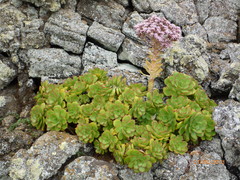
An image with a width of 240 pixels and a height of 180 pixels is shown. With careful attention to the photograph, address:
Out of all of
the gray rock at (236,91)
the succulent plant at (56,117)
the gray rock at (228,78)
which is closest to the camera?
the succulent plant at (56,117)

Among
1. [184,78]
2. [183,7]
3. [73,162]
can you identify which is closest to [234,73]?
[184,78]

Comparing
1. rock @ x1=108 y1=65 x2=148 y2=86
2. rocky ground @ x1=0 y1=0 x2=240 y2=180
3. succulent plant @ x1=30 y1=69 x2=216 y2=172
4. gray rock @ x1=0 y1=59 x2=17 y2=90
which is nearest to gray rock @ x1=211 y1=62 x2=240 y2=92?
rocky ground @ x1=0 y1=0 x2=240 y2=180

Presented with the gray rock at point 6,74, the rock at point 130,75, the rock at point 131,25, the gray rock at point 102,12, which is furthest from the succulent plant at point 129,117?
the gray rock at point 102,12

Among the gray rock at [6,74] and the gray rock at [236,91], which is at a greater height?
the gray rock at [236,91]

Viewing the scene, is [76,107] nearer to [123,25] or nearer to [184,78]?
[184,78]

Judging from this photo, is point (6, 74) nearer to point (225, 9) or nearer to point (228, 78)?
point (228, 78)

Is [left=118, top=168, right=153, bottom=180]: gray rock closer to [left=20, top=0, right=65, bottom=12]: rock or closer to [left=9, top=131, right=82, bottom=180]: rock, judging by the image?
[left=9, top=131, right=82, bottom=180]: rock

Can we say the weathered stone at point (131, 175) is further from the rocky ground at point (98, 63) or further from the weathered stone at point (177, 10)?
the weathered stone at point (177, 10)
